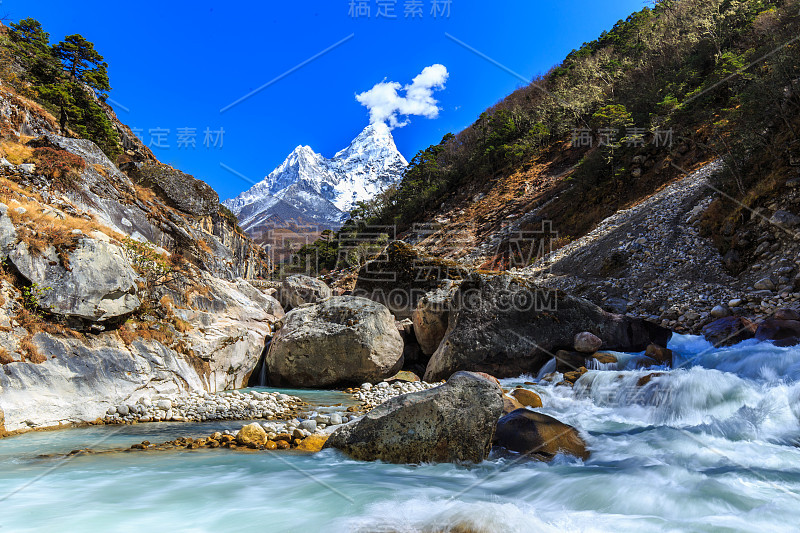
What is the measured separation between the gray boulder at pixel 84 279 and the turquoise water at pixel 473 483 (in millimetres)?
2505

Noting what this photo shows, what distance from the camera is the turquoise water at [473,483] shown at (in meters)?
3.76

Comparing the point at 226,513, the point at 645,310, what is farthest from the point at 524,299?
the point at 226,513

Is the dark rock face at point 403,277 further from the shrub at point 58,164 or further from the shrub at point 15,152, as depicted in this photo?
the shrub at point 15,152

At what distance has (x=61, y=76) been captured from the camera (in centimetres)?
2919

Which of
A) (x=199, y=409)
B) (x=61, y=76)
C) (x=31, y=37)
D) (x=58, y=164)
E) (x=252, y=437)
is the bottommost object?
(x=252, y=437)

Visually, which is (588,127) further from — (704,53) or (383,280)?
(383,280)

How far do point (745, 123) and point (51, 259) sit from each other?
19.2 meters

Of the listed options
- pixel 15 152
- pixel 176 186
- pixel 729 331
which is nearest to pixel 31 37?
pixel 176 186

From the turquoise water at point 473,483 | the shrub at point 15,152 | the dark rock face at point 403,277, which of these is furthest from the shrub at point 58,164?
Answer: the dark rock face at point 403,277

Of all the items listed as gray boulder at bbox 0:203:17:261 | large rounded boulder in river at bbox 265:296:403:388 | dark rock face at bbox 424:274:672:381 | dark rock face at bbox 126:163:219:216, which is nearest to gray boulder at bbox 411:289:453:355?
dark rock face at bbox 424:274:672:381

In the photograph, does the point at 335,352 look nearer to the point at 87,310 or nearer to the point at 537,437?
the point at 87,310

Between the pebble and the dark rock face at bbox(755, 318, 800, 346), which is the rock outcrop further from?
the dark rock face at bbox(755, 318, 800, 346)

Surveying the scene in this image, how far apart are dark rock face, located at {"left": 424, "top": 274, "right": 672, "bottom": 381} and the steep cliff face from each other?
612 cm

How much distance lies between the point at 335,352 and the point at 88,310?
5721 mm
